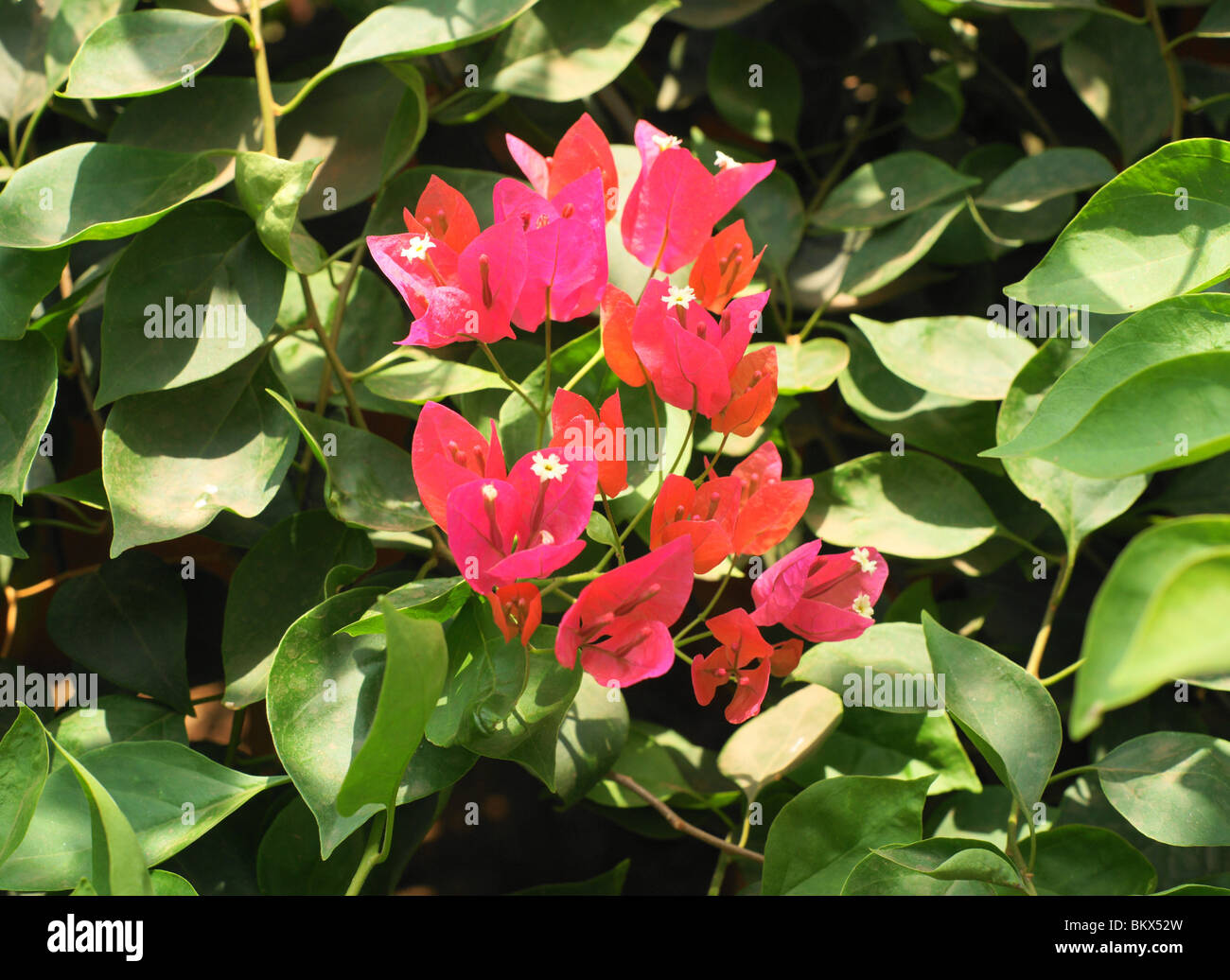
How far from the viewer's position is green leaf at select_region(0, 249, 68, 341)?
0.49 meters

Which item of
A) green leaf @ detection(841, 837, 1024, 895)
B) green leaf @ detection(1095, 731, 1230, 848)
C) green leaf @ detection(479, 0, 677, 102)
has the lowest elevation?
green leaf @ detection(841, 837, 1024, 895)

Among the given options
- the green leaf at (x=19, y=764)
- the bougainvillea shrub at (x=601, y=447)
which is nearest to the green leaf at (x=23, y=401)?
the bougainvillea shrub at (x=601, y=447)

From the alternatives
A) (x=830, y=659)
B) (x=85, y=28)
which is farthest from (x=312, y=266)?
(x=830, y=659)

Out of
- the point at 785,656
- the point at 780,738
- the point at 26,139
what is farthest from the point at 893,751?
the point at 26,139

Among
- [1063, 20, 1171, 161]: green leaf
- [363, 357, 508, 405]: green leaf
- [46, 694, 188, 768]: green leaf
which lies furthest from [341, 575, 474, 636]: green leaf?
[1063, 20, 1171, 161]: green leaf

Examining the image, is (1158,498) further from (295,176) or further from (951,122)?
(295,176)

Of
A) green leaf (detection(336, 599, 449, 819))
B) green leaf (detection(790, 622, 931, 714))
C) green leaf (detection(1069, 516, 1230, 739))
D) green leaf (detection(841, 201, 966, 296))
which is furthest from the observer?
green leaf (detection(841, 201, 966, 296))

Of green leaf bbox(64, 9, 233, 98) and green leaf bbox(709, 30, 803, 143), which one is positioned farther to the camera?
green leaf bbox(709, 30, 803, 143)

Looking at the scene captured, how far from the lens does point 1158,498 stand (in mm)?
652

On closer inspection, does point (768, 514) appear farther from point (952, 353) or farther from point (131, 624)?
point (131, 624)

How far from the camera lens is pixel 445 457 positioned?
1.28 ft

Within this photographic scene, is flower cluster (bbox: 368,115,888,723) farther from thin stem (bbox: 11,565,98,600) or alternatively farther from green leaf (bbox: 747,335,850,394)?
thin stem (bbox: 11,565,98,600)

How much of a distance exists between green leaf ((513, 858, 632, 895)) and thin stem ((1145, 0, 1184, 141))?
2.03 ft
